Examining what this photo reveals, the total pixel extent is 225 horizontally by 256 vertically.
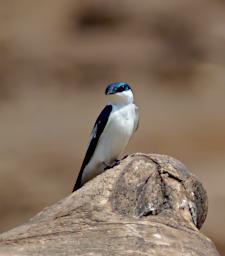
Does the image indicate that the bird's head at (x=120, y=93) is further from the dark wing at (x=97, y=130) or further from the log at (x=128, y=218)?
the log at (x=128, y=218)

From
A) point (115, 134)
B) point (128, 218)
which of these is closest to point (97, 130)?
point (115, 134)

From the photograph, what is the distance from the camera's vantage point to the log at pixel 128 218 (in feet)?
10.2

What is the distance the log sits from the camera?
3119 mm

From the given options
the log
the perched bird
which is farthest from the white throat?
the log

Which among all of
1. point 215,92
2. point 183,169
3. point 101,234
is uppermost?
point 215,92

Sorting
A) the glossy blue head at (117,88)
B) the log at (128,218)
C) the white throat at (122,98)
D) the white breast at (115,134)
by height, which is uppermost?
the glossy blue head at (117,88)

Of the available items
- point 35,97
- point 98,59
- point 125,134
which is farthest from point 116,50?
point 125,134

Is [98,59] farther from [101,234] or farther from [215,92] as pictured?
[101,234]

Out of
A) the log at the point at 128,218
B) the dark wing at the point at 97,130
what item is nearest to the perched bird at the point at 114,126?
the dark wing at the point at 97,130

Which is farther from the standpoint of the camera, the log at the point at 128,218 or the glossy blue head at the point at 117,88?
the glossy blue head at the point at 117,88

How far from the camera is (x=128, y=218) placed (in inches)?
129

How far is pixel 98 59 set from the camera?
7387mm

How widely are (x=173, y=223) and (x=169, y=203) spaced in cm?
14

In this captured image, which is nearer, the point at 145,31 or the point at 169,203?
the point at 169,203
